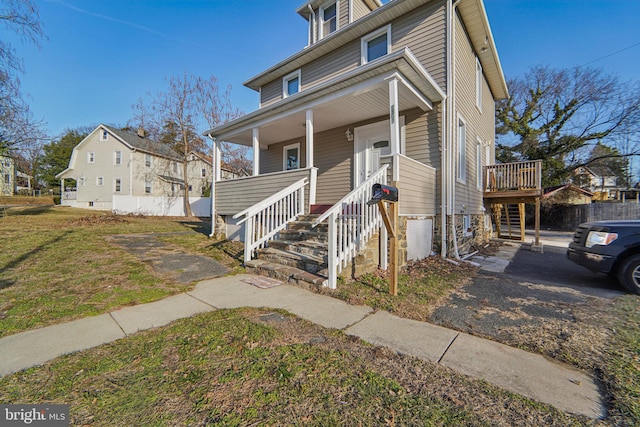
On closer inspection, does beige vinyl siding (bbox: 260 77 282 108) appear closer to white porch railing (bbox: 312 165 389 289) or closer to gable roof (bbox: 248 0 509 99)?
gable roof (bbox: 248 0 509 99)

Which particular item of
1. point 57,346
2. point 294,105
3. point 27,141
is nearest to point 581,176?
point 294,105

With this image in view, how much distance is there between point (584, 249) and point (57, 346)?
7484mm

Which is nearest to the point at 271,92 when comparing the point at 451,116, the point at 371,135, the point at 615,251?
the point at 371,135

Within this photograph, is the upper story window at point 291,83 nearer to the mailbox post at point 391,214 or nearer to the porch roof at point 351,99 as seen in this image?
the porch roof at point 351,99

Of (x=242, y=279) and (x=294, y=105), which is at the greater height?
(x=294, y=105)

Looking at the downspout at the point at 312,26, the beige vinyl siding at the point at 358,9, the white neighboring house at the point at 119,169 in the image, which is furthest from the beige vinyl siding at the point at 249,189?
the white neighboring house at the point at 119,169

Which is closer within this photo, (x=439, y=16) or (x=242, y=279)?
(x=242, y=279)

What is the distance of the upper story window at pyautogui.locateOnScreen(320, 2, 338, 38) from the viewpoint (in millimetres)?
9758

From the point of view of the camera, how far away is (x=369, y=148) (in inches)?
303

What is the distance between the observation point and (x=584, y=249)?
466 centimetres

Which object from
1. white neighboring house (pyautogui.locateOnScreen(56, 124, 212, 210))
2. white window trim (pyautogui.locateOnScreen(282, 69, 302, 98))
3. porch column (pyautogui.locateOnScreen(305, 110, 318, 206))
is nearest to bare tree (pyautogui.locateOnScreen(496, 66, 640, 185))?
white window trim (pyautogui.locateOnScreen(282, 69, 302, 98))

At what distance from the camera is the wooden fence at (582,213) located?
53.4 ft

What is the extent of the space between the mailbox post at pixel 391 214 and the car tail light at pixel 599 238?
3764 mm

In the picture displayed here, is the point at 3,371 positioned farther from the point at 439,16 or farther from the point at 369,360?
the point at 439,16
